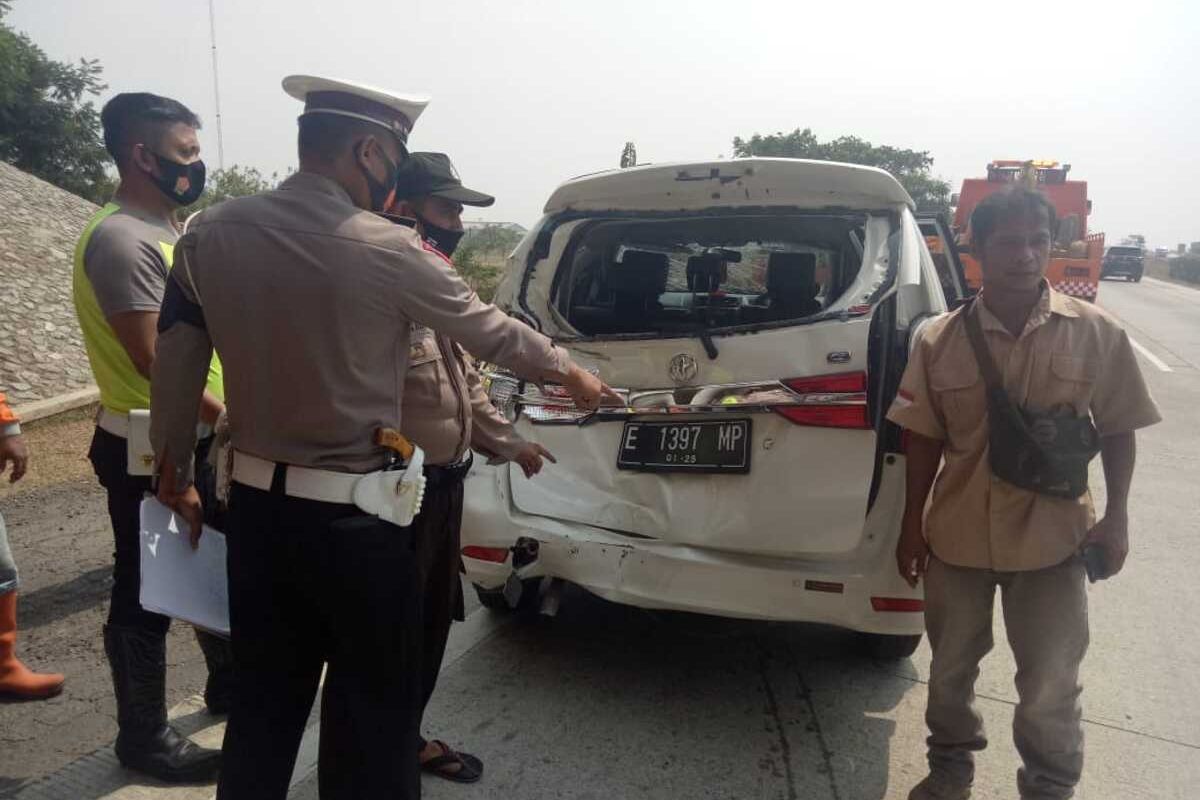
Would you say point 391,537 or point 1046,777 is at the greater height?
Answer: point 391,537

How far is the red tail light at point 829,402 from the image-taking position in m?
2.80

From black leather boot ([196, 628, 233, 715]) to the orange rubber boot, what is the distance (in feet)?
1.81

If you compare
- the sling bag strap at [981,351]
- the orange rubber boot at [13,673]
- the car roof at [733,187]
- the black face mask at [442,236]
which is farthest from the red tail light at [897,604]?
the orange rubber boot at [13,673]

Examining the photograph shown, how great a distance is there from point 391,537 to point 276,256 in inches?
25.6

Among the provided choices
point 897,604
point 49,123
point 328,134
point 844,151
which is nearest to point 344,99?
point 328,134

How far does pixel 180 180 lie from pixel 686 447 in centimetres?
183

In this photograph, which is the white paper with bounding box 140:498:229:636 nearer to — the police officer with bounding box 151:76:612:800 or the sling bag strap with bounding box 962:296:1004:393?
the police officer with bounding box 151:76:612:800

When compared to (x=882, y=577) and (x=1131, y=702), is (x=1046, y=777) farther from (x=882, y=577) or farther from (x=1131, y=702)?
(x=1131, y=702)

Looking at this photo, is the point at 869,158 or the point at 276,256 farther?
the point at 869,158

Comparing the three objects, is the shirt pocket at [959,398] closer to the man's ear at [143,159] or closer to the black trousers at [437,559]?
the black trousers at [437,559]

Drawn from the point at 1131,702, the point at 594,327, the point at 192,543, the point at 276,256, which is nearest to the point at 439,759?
the point at 192,543

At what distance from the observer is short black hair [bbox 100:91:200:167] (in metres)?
2.64

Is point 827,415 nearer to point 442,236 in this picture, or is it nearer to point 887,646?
point 887,646

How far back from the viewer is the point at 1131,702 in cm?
327
